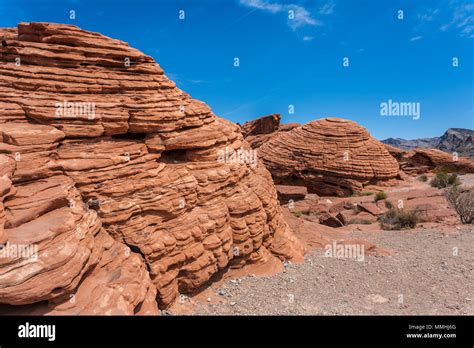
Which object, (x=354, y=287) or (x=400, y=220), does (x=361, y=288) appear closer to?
(x=354, y=287)

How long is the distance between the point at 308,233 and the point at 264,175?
314 cm

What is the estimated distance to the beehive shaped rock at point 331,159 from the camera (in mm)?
29938

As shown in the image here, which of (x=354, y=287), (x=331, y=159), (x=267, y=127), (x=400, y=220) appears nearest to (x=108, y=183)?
(x=354, y=287)

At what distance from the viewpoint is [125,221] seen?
767cm

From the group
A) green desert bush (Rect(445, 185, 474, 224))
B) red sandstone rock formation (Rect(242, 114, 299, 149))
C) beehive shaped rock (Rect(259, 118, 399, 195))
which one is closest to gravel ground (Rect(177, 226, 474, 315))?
green desert bush (Rect(445, 185, 474, 224))

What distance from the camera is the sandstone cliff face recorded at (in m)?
5.81

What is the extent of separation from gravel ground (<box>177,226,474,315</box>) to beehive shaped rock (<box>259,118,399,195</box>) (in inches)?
691

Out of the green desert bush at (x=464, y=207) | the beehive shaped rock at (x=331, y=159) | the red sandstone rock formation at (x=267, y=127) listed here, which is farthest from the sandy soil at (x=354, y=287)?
the red sandstone rock formation at (x=267, y=127)

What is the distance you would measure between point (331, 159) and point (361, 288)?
22.1m

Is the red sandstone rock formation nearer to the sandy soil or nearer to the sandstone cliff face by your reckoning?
the sandy soil

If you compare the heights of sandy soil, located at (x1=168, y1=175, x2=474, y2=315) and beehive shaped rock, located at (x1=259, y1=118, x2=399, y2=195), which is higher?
beehive shaped rock, located at (x1=259, y1=118, x2=399, y2=195)

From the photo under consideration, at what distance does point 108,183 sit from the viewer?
770 cm

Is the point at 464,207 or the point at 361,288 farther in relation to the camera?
the point at 464,207
